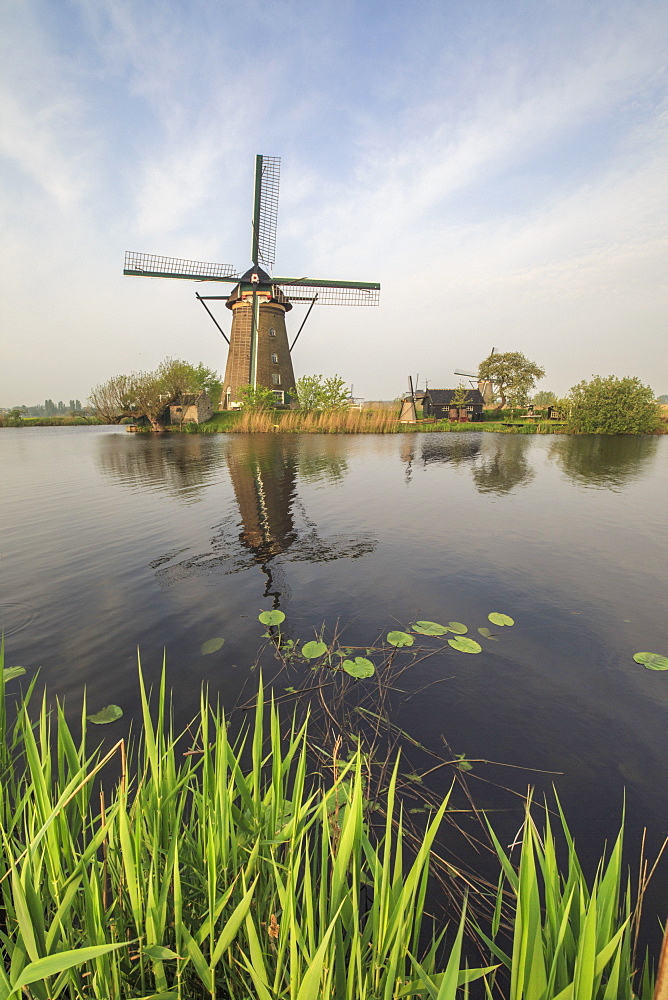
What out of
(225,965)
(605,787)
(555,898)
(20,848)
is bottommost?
(605,787)

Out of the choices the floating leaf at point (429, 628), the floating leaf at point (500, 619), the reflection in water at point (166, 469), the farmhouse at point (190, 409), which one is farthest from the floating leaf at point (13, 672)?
the farmhouse at point (190, 409)

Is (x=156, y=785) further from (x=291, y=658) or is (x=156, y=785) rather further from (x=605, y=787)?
(x=605, y=787)

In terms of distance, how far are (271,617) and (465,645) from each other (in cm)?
201

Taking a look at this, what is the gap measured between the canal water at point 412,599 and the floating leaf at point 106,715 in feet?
0.26

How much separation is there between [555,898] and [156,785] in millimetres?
1257

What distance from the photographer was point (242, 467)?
14477 millimetres

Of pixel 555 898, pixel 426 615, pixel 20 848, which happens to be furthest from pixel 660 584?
pixel 20 848

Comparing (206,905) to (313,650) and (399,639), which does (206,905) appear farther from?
(399,639)

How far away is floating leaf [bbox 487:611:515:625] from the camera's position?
4.20 m

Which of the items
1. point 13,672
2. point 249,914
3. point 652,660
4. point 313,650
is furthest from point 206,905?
point 652,660

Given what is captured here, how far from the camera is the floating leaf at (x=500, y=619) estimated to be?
4.20m

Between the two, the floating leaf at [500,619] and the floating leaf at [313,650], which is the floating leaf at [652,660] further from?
the floating leaf at [313,650]

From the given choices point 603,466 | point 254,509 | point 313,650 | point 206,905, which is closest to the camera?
point 206,905

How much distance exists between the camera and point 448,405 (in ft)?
198
